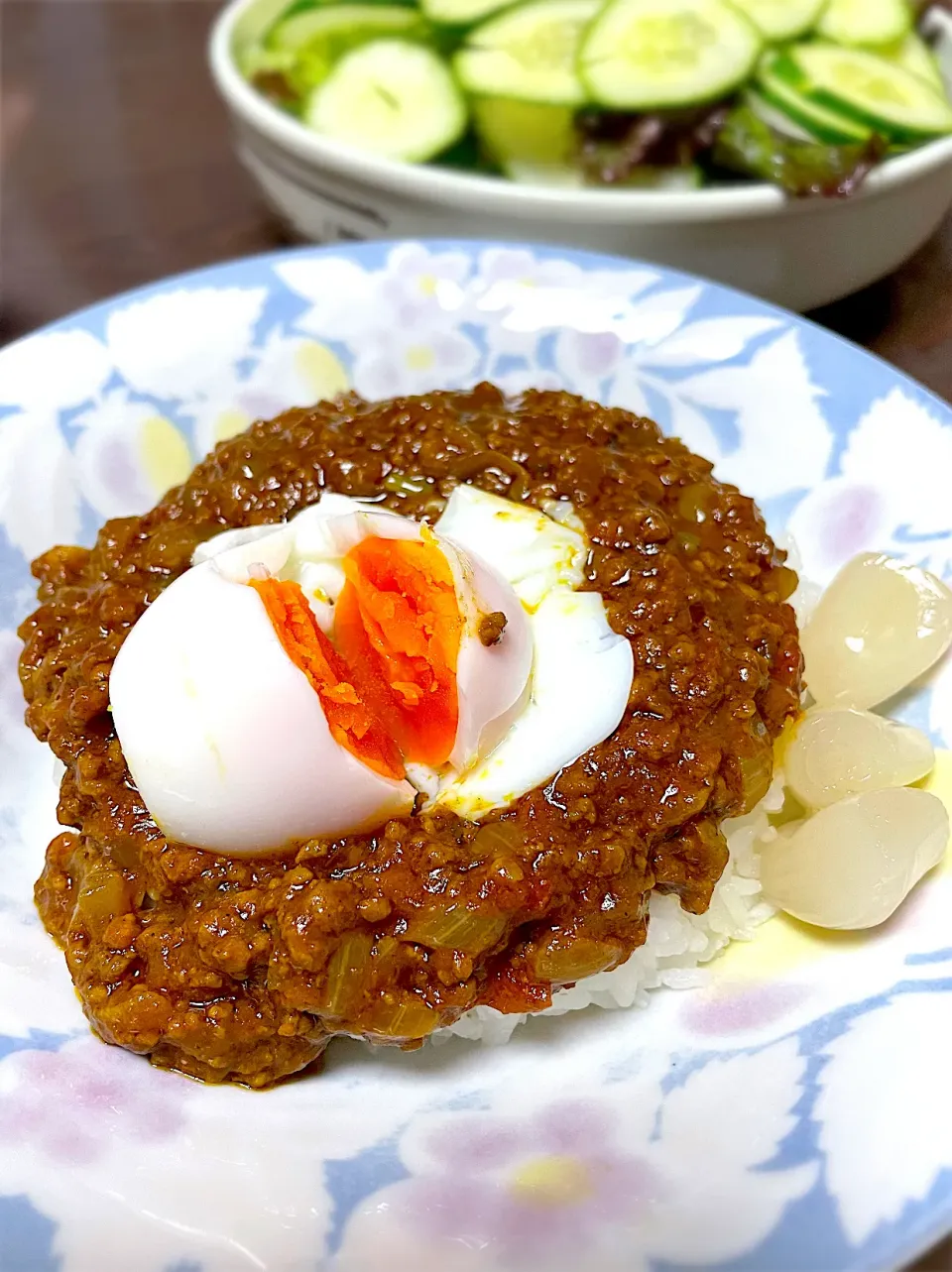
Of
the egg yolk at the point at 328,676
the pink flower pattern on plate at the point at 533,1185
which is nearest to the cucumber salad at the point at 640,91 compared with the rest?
the egg yolk at the point at 328,676

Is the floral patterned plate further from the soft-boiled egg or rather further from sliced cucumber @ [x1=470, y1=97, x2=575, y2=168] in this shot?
sliced cucumber @ [x1=470, y1=97, x2=575, y2=168]

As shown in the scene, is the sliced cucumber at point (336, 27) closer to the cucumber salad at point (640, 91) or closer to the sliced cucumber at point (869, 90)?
the cucumber salad at point (640, 91)

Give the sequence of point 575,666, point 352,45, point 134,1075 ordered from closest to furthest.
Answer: point 134,1075, point 575,666, point 352,45

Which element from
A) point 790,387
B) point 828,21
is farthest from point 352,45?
point 790,387

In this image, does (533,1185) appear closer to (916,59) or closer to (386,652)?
(386,652)

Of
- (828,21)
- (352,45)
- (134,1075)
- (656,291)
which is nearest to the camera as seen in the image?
(134,1075)

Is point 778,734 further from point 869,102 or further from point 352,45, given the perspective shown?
point 352,45
